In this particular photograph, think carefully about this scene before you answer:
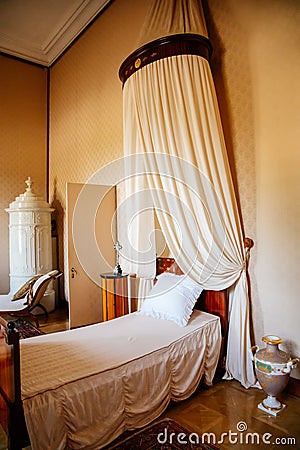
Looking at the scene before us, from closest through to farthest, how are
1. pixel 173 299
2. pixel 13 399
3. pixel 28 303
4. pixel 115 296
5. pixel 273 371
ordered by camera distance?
pixel 13 399
pixel 273 371
pixel 173 299
pixel 115 296
pixel 28 303

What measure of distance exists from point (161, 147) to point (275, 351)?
198 cm

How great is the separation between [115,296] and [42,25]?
4.80 m

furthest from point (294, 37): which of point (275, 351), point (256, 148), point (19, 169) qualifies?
point (19, 169)

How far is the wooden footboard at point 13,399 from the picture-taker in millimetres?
1768

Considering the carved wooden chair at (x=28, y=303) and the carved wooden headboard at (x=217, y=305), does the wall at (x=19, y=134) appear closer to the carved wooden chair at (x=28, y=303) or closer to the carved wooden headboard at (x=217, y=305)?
the carved wooden chair at (x=28, y=303)

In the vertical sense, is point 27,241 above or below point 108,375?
above

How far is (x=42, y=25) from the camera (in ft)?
18.0

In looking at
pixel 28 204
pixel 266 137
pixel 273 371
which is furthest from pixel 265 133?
pixel 28 204

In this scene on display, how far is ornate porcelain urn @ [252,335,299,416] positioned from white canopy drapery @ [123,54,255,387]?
12.3 inches

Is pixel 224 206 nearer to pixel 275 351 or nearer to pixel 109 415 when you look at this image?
pixel 275 351

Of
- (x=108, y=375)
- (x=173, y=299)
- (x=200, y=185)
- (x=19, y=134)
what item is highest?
(x=19, y=134)

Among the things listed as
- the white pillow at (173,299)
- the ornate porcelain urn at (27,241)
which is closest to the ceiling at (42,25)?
the ornate porcelain urn at (27,241)

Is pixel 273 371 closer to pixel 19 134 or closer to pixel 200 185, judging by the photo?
pixel 200 185

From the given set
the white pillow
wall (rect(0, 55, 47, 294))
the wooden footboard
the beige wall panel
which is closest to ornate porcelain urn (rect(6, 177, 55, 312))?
the beige wall panel
